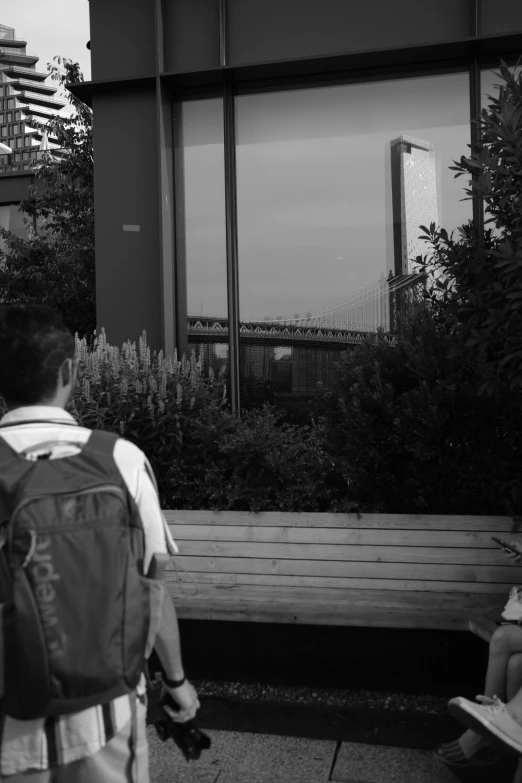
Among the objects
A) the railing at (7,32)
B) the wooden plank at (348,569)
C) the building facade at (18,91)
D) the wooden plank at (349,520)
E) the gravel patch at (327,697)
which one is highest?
the railing at (7,32)

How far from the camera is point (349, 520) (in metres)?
4.28

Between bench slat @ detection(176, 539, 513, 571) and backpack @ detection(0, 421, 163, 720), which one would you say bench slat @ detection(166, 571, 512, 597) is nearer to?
bench slat @ detection(176, 539, 513, 571)

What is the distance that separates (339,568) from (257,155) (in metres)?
4.62

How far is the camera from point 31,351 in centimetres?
182

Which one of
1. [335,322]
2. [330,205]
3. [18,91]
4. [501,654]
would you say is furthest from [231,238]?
[18,91]

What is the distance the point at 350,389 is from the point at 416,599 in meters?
1.20

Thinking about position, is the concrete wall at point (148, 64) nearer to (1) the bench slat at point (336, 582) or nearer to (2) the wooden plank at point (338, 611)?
(1) the bench slat at point (336, 582)

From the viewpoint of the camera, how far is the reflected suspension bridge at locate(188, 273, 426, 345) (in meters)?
7.42

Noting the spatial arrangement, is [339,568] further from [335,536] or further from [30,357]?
[30,357]

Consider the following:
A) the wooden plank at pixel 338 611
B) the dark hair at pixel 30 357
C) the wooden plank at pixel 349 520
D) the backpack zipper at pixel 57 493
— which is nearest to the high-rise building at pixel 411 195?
the wooden plank at pixel 349 520

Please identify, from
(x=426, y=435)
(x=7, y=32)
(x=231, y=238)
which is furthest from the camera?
(x=7, y=32)

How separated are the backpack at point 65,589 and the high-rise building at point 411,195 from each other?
236 inches

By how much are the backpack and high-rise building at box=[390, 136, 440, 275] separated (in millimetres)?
5993

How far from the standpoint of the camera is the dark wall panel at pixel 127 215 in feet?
25.3
